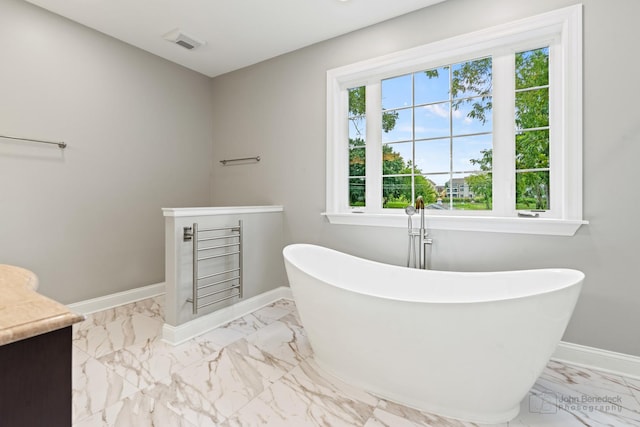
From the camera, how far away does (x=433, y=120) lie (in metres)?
2.54

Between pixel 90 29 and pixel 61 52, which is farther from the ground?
pixel 90 29

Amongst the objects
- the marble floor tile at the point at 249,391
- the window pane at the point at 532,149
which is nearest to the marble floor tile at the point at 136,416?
the marble floor tile at the point at 249,391

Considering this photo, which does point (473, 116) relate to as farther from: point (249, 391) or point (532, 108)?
point (249, 391)

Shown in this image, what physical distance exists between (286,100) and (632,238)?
2838 mm

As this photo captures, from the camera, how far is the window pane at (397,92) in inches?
104

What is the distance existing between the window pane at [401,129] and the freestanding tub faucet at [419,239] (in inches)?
24.0

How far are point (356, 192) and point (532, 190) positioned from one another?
135 cm

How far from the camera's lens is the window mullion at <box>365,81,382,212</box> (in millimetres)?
2762

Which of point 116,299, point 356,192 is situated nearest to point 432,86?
point 356,192

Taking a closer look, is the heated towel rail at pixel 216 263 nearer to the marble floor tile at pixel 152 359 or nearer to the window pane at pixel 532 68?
the marble floor tile at pixel 152 359

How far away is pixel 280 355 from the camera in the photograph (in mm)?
2049

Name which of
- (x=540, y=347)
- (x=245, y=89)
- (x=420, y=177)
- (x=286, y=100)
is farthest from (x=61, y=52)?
(x=540, y=347)

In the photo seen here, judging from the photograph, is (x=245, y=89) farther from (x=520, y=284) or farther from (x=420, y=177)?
(x=520, y=284)

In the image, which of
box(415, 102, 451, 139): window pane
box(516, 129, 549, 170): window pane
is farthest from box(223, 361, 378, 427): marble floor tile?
box(415, 102, 451, 139): window pane
